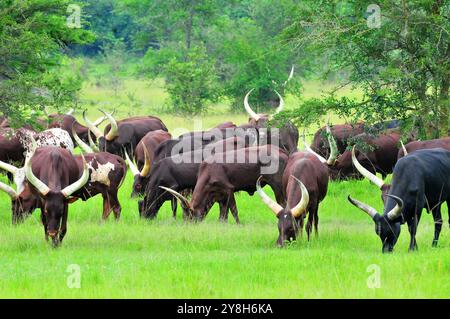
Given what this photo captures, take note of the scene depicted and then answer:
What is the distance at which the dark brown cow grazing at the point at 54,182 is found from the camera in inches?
500

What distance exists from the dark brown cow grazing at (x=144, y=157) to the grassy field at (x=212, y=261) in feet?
3.82

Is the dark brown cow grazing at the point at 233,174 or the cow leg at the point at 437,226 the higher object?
the dark brown cow grazing at the point at 233,174

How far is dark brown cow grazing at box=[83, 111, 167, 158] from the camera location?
22.3 metres

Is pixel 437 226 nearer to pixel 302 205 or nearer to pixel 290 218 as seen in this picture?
pixel 302 205

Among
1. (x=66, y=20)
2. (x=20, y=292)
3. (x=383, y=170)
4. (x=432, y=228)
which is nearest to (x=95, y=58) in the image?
(x=66, y=20)

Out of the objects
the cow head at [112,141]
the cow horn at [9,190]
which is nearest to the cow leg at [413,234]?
the cow horn at [9,190]

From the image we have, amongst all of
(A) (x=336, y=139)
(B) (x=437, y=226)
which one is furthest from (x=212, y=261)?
(A) (x=336, y=139)

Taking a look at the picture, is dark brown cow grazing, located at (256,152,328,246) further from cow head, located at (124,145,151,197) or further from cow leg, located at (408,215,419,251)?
cow head, located at (124,145,151,197)

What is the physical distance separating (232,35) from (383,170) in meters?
21.6

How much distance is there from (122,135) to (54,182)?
9.05 m

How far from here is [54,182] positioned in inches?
532

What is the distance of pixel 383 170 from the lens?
63.0 ft

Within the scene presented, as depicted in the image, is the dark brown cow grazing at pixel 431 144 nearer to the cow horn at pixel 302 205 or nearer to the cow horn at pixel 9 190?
the cow horn at pixel 302 205

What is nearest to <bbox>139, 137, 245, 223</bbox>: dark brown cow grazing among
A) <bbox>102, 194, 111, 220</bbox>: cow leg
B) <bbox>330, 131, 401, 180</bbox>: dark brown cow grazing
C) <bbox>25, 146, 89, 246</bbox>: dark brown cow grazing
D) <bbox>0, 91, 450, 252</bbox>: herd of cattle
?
<bbox>0, 91, 450, 252</bbox>: herd of cattle
